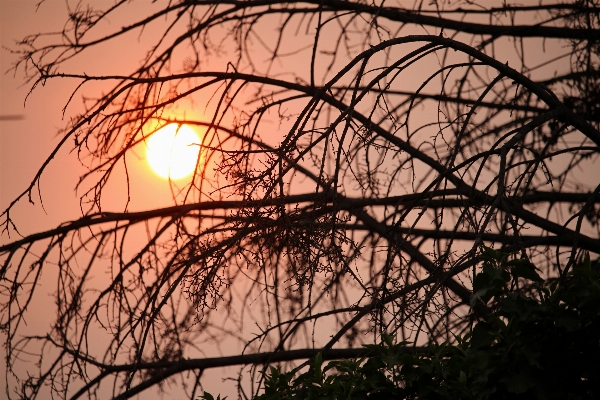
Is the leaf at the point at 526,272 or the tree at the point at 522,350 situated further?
the leaf at the point at 526,272

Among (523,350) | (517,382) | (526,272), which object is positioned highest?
(526,272)

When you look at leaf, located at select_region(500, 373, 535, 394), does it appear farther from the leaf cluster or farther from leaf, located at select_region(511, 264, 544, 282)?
leaf, located at select_region(511, 264, 544, 282)

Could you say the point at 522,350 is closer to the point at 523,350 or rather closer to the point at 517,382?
the point at 523,350

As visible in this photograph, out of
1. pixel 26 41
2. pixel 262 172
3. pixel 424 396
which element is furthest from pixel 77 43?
pixel 424 396

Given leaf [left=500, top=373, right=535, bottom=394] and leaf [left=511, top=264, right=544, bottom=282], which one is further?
leaf [left=511, top=264, right=544, bottom=282]

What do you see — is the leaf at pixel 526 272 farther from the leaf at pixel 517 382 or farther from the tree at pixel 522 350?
the leaf at pixel 517 382

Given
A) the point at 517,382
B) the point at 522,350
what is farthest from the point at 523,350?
the point at 517,382

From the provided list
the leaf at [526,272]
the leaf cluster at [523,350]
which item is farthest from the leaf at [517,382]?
the leaf at [526,272]

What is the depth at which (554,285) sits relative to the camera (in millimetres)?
3568

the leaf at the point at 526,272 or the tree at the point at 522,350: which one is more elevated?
the leaf at the point at 526,272

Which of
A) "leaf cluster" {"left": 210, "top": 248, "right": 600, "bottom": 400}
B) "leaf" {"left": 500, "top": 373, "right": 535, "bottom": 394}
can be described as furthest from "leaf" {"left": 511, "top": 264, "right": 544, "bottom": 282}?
"leaf" {"left": 500, "top": 373, "right": 535, "bottom": 394}

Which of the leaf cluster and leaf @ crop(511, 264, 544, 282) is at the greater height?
leaf @ crop(511, 264, 544, 282)

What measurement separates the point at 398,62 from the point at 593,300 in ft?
6.65

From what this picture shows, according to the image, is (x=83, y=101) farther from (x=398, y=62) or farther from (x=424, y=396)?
(x=424, y=396)
